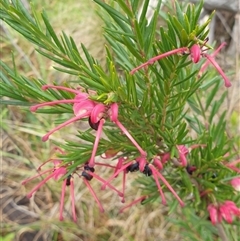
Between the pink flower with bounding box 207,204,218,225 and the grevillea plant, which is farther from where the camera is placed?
the pink flower with bounding box 207,204,218,225

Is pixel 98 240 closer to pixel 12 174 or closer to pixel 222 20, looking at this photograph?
pixel 12 174

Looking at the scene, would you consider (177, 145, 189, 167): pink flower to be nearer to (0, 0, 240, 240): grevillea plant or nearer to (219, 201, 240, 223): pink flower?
(0, 0, 240, 240): grevillea plant

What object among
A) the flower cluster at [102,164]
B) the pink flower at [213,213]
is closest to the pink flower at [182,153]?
the flower cluster at [102,164]

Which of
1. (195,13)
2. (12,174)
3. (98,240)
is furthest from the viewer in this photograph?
(12,174)

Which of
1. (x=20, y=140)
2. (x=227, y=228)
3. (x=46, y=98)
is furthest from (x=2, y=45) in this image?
(x=46, y=98)

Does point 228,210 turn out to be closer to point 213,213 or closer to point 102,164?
point 213,213

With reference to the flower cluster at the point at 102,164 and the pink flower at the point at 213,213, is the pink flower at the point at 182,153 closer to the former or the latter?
the flower cluster at the point at 102,164

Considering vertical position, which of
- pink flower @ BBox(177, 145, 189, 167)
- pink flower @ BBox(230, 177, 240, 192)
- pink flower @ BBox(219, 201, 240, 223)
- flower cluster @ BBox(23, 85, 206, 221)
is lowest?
pink flower @ BBox(219, 201, 240, 223)

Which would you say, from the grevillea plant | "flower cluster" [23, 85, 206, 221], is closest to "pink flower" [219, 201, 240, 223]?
the grevillea plant
